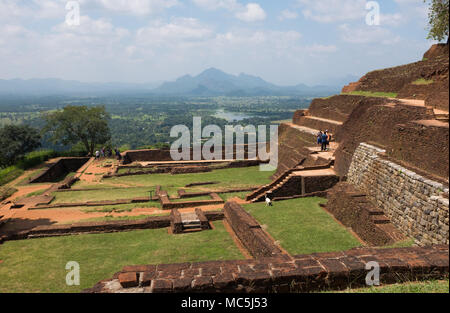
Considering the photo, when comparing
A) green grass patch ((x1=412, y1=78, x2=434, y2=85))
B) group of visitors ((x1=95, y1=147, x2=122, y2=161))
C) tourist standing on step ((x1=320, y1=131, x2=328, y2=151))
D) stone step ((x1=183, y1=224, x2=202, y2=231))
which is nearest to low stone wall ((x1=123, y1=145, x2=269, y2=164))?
group of visitors ((x1=95, y1=147, x2=122, y2=161))

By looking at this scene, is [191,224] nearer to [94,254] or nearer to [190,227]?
[190,227]

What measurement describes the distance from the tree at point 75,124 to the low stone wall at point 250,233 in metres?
22.3

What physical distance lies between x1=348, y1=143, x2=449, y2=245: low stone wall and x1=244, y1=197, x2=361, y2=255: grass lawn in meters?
1.31

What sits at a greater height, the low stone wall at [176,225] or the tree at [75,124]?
the tree at [75,124]

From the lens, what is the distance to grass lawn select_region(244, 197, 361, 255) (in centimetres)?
805

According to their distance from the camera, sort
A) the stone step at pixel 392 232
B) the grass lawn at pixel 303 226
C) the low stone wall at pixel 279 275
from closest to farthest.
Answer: the low stone wall at pixel 279 275 < the stone step at pixel 392 232 < the grass lawn at pixel 303 226

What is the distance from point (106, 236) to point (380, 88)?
17011 millimetres

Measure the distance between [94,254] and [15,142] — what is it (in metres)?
21.9

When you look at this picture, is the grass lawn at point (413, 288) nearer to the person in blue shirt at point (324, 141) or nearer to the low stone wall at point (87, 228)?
the low stone wall at point (87, 228)

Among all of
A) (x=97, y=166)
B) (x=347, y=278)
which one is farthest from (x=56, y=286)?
(x=97, y=166)

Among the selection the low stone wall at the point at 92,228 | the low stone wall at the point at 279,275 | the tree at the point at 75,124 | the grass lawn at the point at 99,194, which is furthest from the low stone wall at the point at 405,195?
the tree at the point at 75,124

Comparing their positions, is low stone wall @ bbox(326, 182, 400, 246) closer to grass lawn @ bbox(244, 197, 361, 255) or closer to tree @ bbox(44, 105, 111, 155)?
grass lawn @ bbox(244, 197, 361, 255)

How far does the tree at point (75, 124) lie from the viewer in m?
28.1

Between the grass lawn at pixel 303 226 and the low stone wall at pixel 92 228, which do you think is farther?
the low stone wall at pixel 92 228
